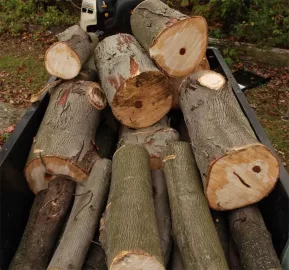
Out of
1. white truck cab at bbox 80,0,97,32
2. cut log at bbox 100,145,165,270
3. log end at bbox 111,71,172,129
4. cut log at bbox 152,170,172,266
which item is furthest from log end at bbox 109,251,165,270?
white truck cab at bbox 80,0,97,32

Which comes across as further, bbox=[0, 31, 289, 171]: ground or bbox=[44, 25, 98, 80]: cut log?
bbox=[0, 31, 289, 171]: ground

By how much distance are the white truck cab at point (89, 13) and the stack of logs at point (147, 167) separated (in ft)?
5.96

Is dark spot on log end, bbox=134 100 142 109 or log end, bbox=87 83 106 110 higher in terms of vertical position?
dark spot on log end, bbox=134 100 142 109

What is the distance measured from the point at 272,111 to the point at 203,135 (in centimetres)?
275

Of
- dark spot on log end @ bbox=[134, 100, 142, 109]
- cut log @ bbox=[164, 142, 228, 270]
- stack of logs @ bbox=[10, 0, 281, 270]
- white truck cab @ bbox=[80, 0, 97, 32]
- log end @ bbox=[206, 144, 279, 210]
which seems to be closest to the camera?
cut log @ bbox=[164, 142, 228, 270]

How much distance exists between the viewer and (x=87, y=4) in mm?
5371

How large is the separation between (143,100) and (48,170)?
91 cm

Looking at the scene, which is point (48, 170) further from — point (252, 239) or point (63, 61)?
point (252, 239)

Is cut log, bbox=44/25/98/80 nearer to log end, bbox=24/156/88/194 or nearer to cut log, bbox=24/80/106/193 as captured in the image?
cut log, bbox=24/80/106/193

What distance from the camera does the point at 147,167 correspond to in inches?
108

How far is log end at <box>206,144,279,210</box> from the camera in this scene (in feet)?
8.04

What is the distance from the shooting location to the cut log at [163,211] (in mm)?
2492

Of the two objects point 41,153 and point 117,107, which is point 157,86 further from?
point 41,153

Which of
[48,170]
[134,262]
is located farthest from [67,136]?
[134,262]
